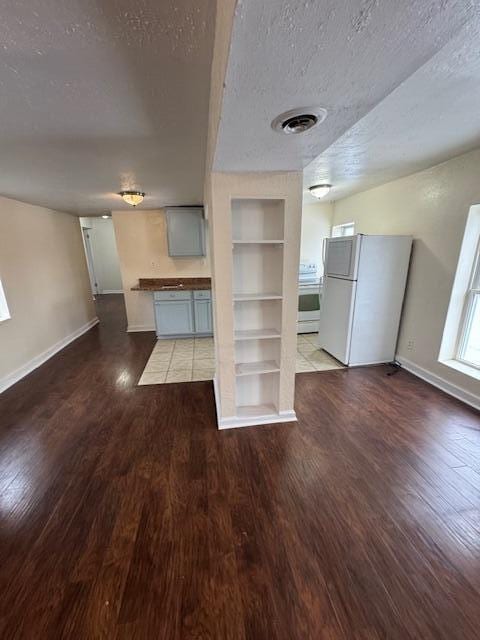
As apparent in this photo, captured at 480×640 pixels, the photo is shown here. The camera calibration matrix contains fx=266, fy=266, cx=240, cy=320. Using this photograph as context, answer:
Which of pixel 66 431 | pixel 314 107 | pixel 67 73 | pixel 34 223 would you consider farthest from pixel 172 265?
pixel 314 107

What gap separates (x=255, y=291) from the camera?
231cm

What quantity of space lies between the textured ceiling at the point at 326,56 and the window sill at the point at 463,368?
246cm

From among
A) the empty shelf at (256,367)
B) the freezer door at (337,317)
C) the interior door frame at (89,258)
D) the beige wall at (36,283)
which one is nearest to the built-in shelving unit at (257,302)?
the empty shelf at (256,367)

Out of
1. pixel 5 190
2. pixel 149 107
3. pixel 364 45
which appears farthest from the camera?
pixel 5 190

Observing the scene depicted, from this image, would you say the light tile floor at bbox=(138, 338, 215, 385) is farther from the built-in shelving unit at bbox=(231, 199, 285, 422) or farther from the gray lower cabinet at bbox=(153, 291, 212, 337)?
the built-in shelving unit at bbox=(231, 199, 285, 422)

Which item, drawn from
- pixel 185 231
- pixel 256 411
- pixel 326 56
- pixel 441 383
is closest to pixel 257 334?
pixel 256 411

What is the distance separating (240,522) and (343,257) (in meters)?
2.95

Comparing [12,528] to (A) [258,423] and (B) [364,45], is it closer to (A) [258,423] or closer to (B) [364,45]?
(A) [258,423]

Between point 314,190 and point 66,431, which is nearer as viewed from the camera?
point 66,431

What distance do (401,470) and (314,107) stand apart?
2.22m

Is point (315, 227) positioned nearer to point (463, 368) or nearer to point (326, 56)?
point (463, 368)

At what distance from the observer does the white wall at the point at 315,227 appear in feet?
16.9

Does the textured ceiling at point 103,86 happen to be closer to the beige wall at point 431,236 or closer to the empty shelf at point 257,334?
the empty shelf at point 257,334

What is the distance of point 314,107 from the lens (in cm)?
106
